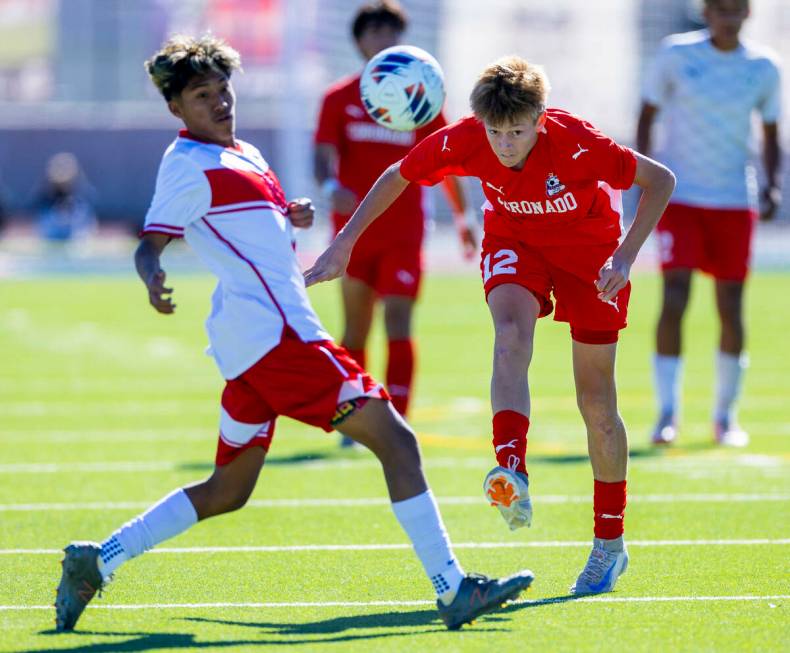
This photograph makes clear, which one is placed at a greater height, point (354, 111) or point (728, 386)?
point (354, 111)

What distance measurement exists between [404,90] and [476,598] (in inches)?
119

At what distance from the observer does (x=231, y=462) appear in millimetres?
5492

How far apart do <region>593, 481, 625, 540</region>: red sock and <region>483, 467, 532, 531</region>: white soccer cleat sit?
73cm

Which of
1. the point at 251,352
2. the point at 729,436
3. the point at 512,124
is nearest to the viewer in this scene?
the point at 251,352

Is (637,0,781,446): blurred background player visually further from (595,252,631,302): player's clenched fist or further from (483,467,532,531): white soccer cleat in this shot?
(483,467,532,531): white soccer cleat

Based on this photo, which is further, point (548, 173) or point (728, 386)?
point (728, 386)

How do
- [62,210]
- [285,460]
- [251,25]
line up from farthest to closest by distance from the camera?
[251,25] → [62,210] → [285,460]

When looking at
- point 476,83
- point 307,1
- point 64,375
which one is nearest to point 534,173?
point 476,83

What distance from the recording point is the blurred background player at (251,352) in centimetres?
515

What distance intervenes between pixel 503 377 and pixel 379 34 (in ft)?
14.2

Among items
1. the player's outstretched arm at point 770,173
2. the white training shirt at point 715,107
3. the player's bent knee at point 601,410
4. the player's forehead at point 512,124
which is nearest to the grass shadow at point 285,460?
the white training shirt at point 715,107

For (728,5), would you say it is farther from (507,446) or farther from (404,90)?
(507,446)

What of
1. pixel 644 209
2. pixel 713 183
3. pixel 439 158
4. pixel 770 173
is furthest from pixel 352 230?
pixel 770 173

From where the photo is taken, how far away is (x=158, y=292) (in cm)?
506
